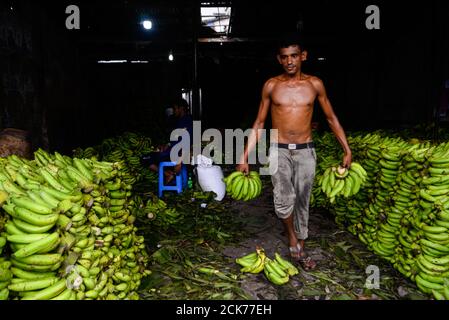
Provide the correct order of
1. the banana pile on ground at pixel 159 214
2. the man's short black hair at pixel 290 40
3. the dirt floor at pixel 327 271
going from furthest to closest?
the banana pile on ground at pixel 159 214 → the man's short black hair at pixel 290 40 → the dirt floor at pixel 327 271

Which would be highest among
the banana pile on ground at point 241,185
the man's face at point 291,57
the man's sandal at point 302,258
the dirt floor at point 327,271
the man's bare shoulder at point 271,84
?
the man's face at point 291,57

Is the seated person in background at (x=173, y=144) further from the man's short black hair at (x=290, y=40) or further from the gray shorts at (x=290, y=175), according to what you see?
the man's short black hair at (x=290, y=40)

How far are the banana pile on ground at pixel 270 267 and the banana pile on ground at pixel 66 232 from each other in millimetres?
1271

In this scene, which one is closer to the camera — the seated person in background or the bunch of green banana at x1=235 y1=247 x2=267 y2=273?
the bunch of green banana at x1=235 y1=247 x2=267 y2=273

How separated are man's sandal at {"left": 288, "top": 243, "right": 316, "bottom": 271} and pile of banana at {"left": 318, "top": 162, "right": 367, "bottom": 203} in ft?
2.70

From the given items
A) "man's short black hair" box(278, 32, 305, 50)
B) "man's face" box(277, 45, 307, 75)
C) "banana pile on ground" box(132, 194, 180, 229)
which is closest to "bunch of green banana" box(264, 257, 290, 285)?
"banana pile on ground" box(132, 194, 180, 229)

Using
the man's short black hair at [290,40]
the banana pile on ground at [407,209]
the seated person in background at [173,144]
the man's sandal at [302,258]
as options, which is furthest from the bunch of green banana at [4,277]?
the seated person in background at [173,144]

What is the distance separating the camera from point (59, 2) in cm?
883

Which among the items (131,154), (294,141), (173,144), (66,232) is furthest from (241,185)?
(131,154)

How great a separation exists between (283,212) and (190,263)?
51.3 inches

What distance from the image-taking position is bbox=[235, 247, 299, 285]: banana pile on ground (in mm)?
3805

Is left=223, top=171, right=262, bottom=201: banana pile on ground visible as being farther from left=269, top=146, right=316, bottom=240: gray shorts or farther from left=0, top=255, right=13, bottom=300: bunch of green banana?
left=0, top=255, right=13, bottom=300: bunch of green banana

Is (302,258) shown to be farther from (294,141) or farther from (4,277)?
(4,277)

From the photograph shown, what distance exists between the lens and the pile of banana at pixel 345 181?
412cm
